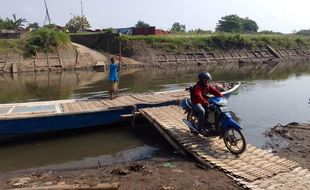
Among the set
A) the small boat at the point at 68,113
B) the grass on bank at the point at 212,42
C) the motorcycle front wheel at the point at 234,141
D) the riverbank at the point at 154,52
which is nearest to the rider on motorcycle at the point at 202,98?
the motorcycle front wheel at the point at 234,141

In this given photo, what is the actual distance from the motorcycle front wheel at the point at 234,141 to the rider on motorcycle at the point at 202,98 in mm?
721

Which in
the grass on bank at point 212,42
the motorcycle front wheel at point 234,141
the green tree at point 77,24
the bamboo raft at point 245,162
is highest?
the green tree at point 77,24

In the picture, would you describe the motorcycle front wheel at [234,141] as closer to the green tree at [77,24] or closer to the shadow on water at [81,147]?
the shadow on water at [81,147]

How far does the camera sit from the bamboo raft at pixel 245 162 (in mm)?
7022

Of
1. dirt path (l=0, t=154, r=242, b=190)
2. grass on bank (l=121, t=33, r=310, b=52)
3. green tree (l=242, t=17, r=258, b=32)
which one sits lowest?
dirt path (l=0, t=154, r=242, b=190)

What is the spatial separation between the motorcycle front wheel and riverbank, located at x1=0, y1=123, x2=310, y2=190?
2.91 ft

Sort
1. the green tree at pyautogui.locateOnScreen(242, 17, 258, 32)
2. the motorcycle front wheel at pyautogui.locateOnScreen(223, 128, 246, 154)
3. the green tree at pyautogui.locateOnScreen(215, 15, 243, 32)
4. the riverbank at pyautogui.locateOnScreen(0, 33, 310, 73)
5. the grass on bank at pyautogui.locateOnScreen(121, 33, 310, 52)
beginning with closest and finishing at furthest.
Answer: the motorcycle front wheel at pyautogui.locateOnScreen(223, 128, 246, 154), the riverbank at pyautogui.locateOnScreen(0, 33, 310, 73), the grass on bank at pyautogui.locateOnScreen(121, 33, 310, 52), the green tree at pyautogui.locateOnScreen(215, 15, 243, 32), the green tree at pyautogui.locateOnScreen(242, 17, 258, 32)

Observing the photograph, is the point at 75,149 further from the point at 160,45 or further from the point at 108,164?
the point at 160,45

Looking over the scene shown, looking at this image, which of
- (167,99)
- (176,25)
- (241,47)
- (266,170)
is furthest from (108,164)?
(176,25)

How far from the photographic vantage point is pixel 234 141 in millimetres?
8508

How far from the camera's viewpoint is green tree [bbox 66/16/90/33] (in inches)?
2510

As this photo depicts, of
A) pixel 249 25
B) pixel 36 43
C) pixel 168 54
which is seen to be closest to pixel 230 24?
pixel 249 25

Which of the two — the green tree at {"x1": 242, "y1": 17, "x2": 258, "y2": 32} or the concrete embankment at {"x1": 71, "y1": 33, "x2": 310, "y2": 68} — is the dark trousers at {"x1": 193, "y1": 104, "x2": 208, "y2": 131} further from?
the green tree at {"x1": 242, "y1": 17, "x2": 258, "y2": 32}

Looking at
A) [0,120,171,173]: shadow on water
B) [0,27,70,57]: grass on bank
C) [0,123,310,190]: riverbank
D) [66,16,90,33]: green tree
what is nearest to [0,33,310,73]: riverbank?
[0,27,70,57]: grass on bank
